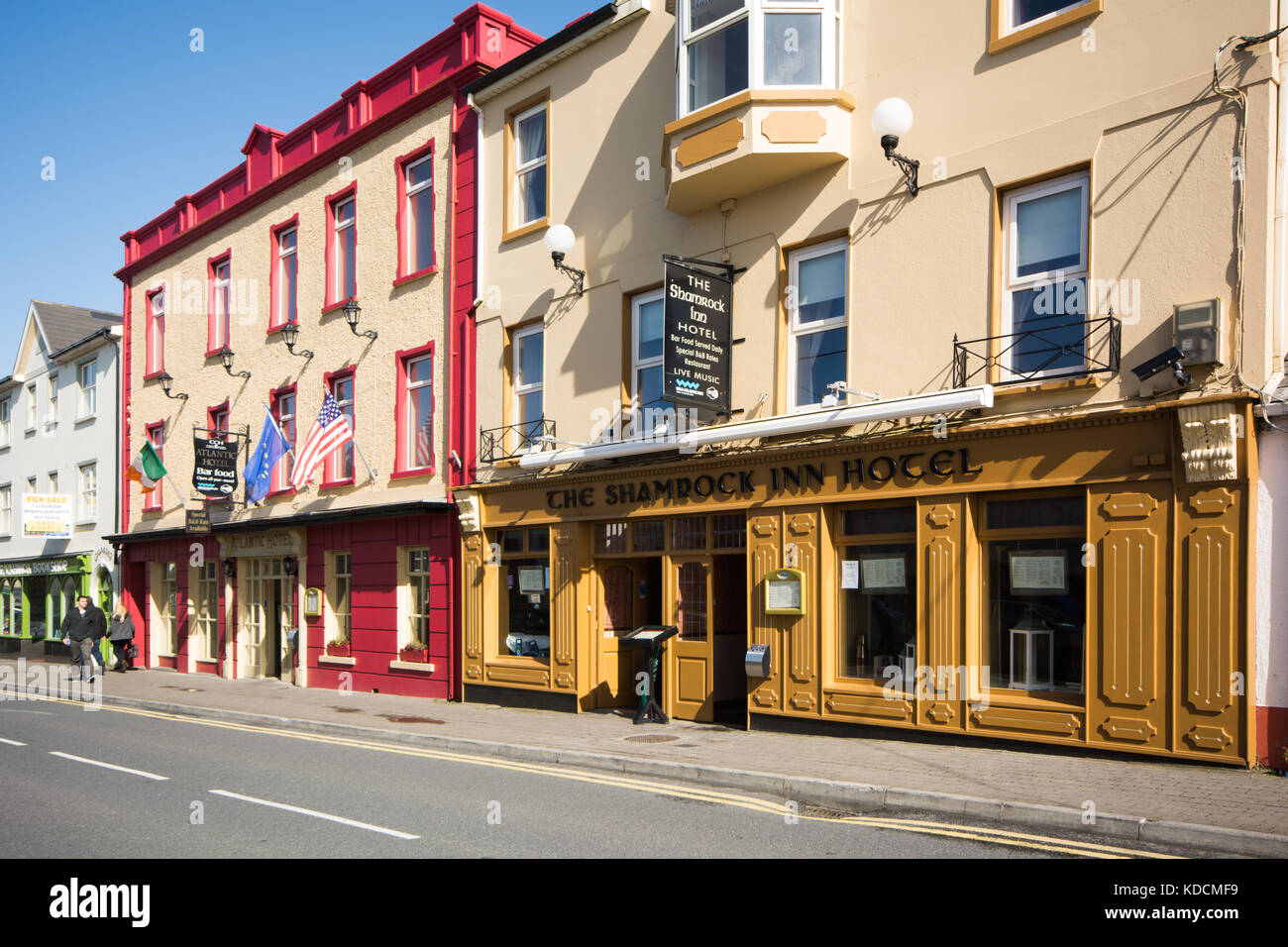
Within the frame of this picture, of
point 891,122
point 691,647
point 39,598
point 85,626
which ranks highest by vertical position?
point 891,122

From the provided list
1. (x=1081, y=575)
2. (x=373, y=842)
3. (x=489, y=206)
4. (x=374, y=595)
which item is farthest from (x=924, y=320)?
(x=374, y=595)

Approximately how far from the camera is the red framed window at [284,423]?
22.7 m

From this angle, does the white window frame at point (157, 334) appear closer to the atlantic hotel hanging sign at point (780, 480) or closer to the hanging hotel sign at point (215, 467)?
the hanging hotel sign at point (215, 467)

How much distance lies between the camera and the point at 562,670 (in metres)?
15.6

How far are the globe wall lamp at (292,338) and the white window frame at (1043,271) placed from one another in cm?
1508

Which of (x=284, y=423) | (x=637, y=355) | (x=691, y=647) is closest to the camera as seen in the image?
(x=691, y=647)

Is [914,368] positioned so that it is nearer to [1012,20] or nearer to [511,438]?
[1012,20]

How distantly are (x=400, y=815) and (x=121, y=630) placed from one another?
19935mm

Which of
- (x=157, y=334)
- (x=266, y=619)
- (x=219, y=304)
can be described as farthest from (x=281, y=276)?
(x=266, y=619)

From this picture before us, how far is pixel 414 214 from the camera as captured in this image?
65.0ft

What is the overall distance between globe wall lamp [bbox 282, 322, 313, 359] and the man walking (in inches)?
286

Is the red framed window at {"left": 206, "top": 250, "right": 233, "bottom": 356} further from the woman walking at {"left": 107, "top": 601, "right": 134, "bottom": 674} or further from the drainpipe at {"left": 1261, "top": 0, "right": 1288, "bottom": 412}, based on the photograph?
the drainpipe at {"left": 1261, "top": 0, "right": 1288, "bottom": 412}

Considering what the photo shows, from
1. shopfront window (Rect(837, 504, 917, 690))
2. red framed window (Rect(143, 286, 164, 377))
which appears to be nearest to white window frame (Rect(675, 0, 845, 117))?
shopfront window (Rect(837, 504, 917, 690))

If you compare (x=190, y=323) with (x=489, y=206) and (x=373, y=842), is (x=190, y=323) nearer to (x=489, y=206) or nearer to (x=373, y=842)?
(x=489, y=206)
